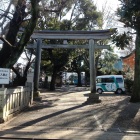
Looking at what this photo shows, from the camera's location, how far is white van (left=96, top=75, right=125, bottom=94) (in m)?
36.1

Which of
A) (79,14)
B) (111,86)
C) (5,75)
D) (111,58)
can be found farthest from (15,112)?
(111,58)

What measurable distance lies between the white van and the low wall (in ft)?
69.5

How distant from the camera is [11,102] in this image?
512 inches

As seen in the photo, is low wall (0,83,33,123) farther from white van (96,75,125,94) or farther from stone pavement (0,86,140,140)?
white van (96,75,125,94)

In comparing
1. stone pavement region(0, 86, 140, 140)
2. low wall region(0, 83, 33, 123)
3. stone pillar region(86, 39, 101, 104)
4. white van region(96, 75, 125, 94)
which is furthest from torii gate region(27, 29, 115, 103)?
white van region(96, 75, 125, 94)

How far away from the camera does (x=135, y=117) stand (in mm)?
13250

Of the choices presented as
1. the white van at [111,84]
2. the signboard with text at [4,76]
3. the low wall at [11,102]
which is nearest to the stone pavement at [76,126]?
the low wall at [11,102]

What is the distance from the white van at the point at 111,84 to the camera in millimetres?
36066

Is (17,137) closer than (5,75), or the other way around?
(17,137)

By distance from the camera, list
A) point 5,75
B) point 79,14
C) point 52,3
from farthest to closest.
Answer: point 79,14 → point 52,3 → point 5,75

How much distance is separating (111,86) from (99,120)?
24149 mm

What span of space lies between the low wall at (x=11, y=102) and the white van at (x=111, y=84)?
69.5 ft

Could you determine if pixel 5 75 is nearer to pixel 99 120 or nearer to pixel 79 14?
pixel 99 120

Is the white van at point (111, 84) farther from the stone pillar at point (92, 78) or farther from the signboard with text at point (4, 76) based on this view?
the signboard with text at point (4, 76)
